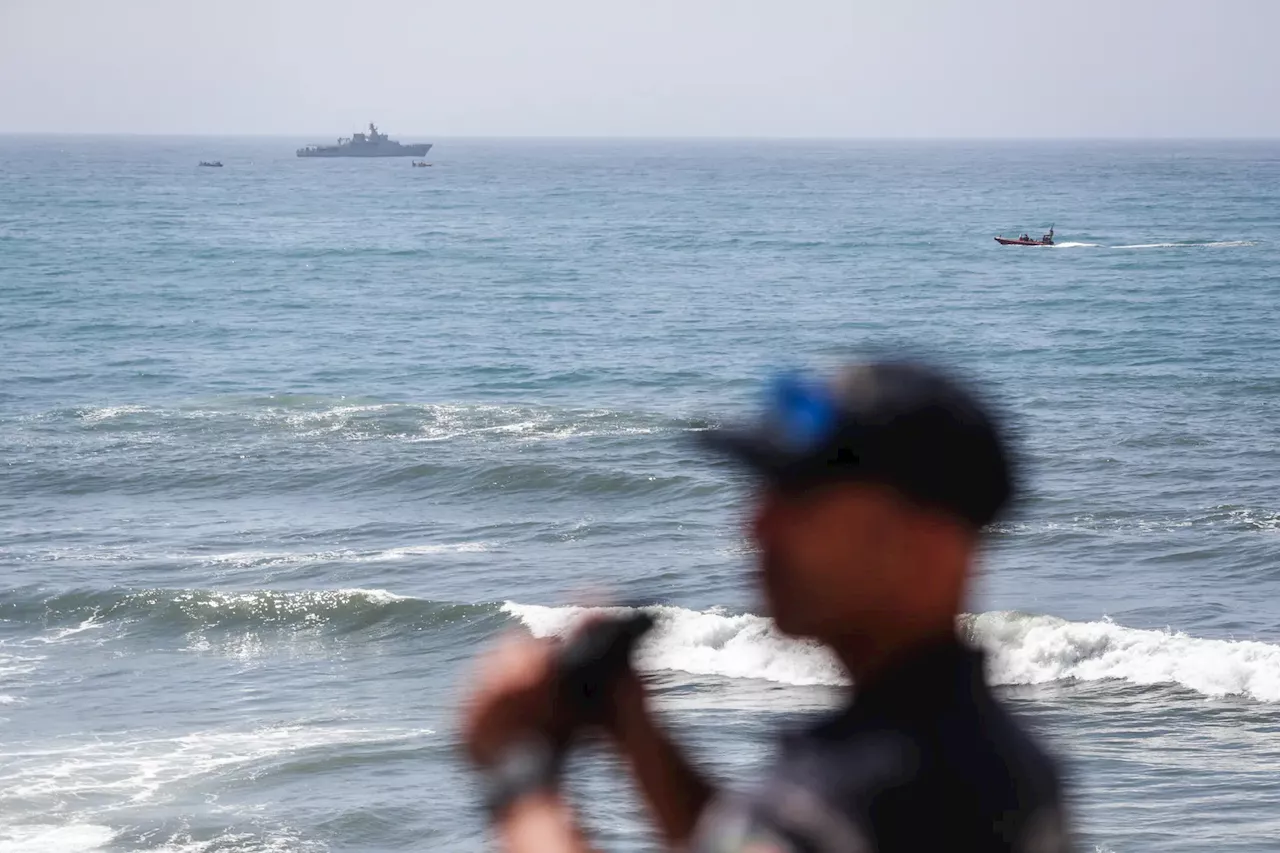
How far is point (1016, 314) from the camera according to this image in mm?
46969

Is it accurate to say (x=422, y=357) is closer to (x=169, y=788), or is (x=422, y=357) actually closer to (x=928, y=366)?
(x=169, y=788)

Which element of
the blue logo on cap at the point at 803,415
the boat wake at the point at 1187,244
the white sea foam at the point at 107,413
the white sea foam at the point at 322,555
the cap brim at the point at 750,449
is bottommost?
the white sea foam at the point at 107,413

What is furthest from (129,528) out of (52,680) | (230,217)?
(230,217)

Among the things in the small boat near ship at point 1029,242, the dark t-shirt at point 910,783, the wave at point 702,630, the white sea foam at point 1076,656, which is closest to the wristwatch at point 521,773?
the dark t-shirt at point 910,783

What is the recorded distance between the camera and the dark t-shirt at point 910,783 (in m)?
1.27

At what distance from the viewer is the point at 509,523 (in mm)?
22828

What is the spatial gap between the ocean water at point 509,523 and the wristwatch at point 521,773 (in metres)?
0.03

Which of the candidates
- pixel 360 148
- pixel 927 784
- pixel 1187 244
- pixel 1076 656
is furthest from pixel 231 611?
pixel 360 148

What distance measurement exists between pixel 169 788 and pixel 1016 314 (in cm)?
3786

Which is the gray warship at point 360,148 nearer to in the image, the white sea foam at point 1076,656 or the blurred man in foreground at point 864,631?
the white sea foam at point 1076,656

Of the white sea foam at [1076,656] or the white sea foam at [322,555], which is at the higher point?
Answer: the white sea foam at [1076,656]

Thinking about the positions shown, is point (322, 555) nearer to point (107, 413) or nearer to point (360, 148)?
point (107, 413)

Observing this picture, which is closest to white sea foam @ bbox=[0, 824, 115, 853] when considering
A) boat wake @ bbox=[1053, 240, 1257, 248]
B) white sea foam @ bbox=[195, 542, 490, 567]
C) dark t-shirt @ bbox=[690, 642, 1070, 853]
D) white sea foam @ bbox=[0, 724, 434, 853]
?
white sea foam @ bbox=[0, 724, 434, 853]

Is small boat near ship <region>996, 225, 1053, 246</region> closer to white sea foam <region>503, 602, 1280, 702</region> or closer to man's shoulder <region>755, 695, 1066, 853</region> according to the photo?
white sea foam <region>503, 602, 1280, 702</region>
